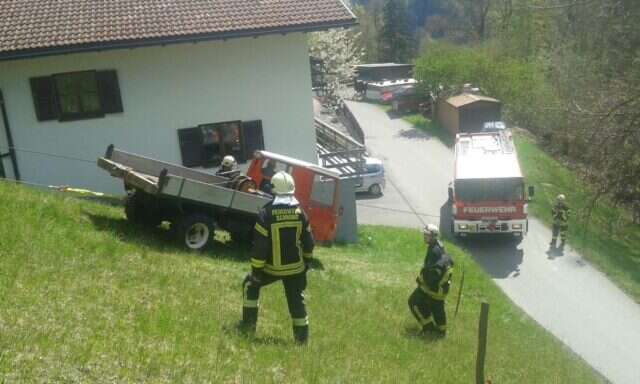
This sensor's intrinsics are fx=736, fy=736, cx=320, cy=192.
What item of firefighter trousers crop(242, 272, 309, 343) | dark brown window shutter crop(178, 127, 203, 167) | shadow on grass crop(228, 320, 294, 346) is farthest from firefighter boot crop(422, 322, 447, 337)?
dark brown window shutter crop(178, 127, 203, 167)

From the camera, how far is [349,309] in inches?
430

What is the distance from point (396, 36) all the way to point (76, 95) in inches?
2516

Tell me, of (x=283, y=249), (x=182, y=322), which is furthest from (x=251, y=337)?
(x=283, y=249)

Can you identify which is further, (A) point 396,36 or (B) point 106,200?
(A) point 396,36

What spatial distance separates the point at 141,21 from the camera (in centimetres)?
1747

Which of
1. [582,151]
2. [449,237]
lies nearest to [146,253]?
[449,237]

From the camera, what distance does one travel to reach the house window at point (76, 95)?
1739cm

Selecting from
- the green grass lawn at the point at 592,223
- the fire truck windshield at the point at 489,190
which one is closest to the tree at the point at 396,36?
the green grass lawn at the point at 592,223

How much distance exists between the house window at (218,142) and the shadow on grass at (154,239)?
17.9 feet

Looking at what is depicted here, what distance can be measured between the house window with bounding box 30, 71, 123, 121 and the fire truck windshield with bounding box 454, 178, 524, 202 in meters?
10.4

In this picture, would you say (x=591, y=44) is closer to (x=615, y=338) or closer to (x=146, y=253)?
(x=615, y=338)

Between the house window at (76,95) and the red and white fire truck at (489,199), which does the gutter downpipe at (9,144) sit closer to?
the house window at (76,95)

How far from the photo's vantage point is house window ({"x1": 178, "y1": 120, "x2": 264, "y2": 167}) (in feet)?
60.5

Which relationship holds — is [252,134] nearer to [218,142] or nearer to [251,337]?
[218,142]
